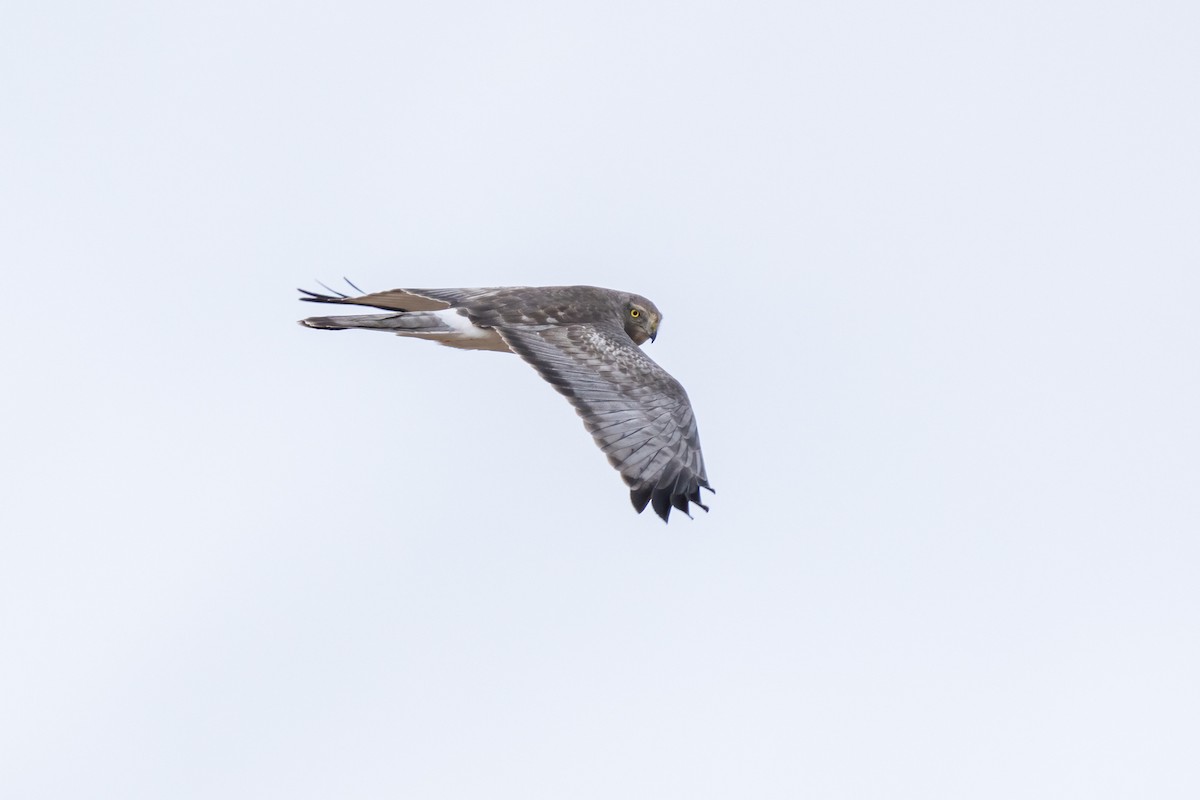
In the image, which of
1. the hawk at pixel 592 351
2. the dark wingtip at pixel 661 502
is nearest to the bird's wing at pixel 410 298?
the hawk at pixel 592 351

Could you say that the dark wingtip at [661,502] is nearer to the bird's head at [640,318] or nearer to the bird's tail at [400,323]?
the bird's tail at [400,323]

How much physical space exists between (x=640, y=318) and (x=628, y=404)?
2899 mm

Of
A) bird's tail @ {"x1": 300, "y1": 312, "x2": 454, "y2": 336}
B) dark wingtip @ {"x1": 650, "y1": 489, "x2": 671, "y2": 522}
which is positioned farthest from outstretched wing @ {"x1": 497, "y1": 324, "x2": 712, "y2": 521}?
bird's tail @ {"x1": 300, "y1": 312, "x2": 454, "y2": 336}

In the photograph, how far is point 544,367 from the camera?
1269cm

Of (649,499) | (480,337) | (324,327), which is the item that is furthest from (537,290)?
(649,499)

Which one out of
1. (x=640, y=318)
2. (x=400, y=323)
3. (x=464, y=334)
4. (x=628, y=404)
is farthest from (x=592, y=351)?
(x=640, y=318)

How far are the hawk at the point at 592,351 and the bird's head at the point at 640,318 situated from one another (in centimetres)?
1

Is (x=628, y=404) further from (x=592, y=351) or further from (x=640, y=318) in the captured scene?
(x=640, y=318)

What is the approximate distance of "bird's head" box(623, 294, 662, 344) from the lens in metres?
15.0

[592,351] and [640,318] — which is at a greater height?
[640,318]

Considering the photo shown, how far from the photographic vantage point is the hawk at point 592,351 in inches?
464

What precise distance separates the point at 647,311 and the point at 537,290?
1.44m

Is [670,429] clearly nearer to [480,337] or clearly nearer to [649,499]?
[649,499]

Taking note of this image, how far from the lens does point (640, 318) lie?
15.1m
